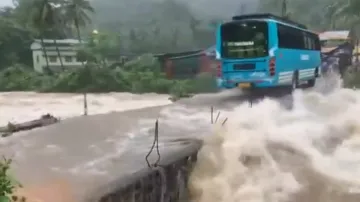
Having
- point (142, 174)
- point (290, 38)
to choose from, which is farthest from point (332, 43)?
point (142, 174)

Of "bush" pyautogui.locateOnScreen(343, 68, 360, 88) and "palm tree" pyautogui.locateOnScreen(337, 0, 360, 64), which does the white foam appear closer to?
"bush" pyautogui.locateOnScreen(343, 68, 360, 88)

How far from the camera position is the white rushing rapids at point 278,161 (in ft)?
23.9

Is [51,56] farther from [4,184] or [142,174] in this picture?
[4,184]

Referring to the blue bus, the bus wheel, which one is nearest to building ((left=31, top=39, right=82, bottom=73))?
the bus wheel

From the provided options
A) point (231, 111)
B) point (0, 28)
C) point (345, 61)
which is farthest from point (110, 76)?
point (231, 111)

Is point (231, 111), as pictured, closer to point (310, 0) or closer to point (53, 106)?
point (53, 106)

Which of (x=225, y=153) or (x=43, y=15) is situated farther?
(x=43, y=15)

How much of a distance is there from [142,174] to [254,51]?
7.86 meters

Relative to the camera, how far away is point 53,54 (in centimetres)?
3300

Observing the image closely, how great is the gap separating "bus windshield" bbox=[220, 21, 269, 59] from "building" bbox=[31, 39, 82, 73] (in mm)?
19492

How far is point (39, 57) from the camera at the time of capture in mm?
32938

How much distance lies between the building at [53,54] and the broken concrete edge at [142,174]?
25.0 metres

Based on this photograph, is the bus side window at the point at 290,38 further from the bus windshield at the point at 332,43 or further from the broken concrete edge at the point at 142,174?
the bus windshield at the point at 332,43

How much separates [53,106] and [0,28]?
31.7ft
